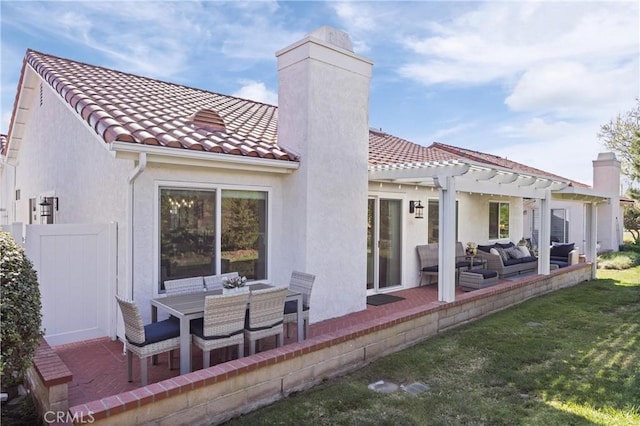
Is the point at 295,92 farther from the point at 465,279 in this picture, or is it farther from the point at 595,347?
the point at 595,347

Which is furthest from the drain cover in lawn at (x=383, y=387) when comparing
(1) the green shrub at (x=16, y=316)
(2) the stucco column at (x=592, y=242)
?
(2) the stucco column at (x=592, y=242)

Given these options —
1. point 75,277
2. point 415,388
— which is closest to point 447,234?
point 415,388

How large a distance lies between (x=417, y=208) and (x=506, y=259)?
4.65m

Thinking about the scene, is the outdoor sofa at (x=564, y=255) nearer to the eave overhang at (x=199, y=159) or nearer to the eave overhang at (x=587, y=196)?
the eave overhang at (x=587, y=196)

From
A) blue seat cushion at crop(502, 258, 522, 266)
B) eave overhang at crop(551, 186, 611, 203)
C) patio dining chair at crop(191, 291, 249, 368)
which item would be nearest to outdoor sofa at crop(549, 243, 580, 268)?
eave overhang at crop(551, 186, 611, 203)

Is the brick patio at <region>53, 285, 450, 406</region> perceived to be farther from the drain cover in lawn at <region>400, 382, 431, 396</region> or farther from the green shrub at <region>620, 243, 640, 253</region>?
the green shrub at <region>620, 243, 640, 253</region>

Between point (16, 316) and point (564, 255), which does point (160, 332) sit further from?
point (564, 255)

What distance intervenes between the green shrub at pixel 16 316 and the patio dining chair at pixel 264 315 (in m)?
2.82

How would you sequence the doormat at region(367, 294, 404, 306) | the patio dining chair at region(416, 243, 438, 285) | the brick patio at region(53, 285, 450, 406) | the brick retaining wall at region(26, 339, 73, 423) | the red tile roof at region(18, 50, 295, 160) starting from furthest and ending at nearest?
1. the patio dining chair at region(416, 243, 438, 285)
2. the doormat at region(367, 294, 404, 306)
3. the red tile roof at region(18, 50, 295, 160)
4. the brick patio at region(53, 285, 450, 406)
5. the brick retaining wall at region(26, 339, 73, 423)

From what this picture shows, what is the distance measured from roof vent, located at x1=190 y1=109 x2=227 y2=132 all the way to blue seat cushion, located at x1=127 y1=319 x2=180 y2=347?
14.9 feet

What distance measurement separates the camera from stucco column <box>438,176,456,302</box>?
934 cm

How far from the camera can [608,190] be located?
24.7 m

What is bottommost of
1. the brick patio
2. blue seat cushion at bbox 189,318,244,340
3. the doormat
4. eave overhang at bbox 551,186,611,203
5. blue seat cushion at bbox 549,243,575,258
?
the brick patio

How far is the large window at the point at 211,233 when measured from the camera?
7.49 m
